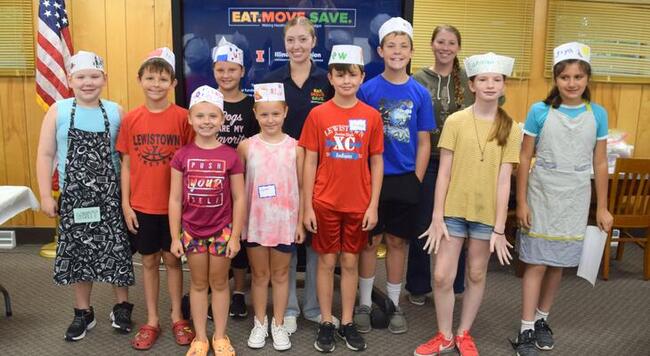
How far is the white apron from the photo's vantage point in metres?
2.41

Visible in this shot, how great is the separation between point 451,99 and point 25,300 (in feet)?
9.02

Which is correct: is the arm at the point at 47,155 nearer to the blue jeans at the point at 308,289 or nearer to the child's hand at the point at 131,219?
the child's hand at the point at 131,219

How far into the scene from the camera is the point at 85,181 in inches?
101

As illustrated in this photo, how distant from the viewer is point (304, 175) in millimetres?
2504

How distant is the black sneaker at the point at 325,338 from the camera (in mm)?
2602

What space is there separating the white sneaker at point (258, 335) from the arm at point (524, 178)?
1.33 meters

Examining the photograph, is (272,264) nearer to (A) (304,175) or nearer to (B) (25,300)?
(A) (304,175)

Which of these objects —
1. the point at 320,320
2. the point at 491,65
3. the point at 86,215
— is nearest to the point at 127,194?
the point at 86,215

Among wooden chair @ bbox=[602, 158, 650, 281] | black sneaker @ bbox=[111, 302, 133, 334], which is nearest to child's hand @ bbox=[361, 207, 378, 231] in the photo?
black sneaker @ bbox=[111, 302, 133, 334]

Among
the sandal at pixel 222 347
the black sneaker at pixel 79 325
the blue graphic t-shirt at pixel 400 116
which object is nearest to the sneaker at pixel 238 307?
the sandal at pixel 222 347

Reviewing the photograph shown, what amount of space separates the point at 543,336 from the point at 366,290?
901 mm

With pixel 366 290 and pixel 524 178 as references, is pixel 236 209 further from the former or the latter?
pixel 524 178

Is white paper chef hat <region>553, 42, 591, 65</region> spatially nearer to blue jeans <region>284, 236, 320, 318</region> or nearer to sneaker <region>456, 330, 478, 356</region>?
sneaker <region>456, 330, 478, 356</region>

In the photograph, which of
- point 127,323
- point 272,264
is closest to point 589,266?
point 272,264
